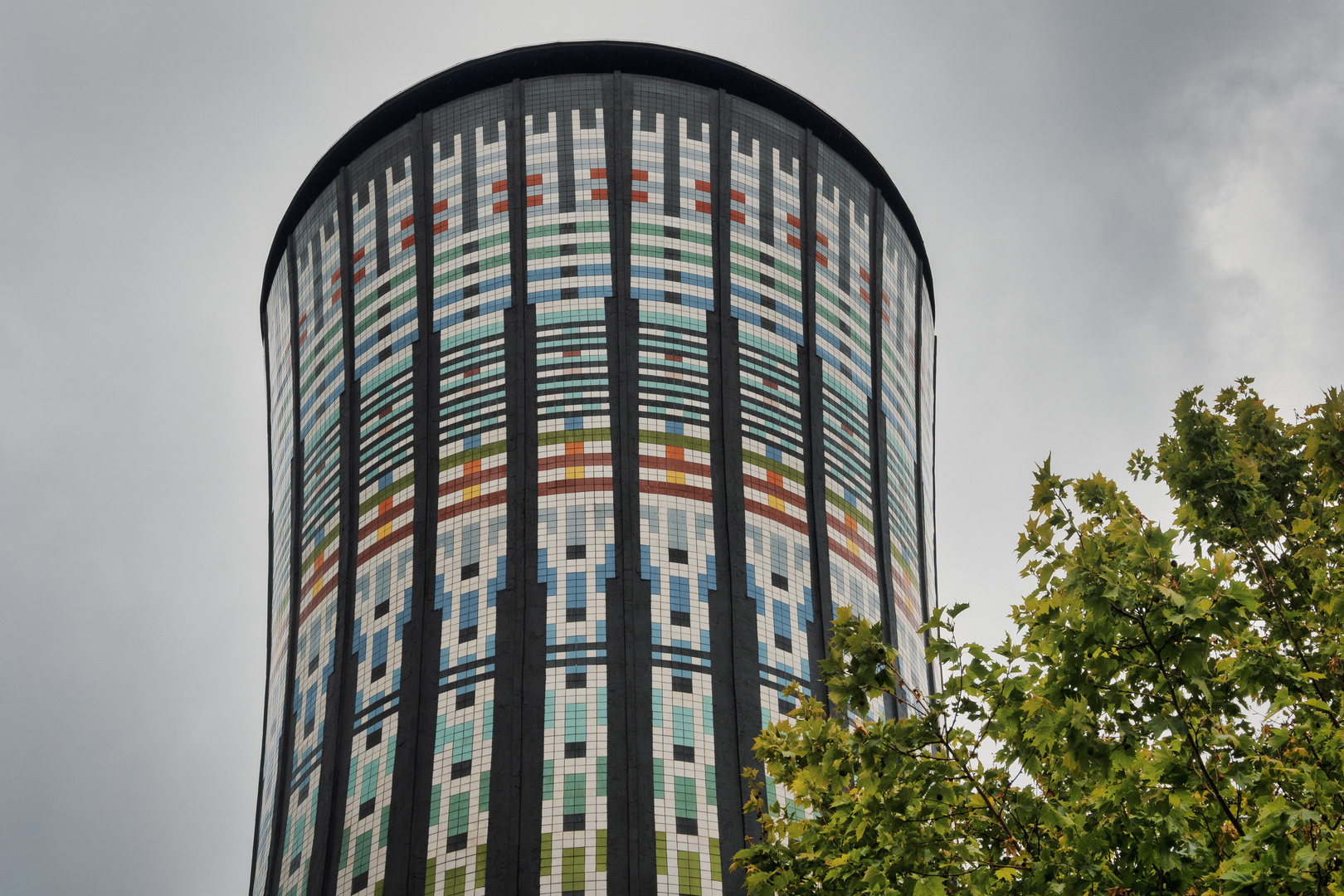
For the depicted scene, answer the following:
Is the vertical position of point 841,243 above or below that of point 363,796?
above

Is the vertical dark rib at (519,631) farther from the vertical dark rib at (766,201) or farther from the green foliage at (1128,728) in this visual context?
the green foliage at (1128,728)

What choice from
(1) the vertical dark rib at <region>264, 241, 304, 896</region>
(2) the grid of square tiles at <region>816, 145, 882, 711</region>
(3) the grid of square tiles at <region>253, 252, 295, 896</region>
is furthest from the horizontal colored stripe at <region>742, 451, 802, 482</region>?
(3) the grid of square tiles at <region>253, 252, 295, 896</region>

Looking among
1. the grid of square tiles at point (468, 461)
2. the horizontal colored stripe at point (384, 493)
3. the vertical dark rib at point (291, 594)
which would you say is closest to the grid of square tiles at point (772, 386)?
the grid of square tiles at point (468, 461)

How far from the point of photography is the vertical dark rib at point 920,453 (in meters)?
53.2

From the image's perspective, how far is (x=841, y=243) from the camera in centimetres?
5441

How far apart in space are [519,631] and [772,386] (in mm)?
13053

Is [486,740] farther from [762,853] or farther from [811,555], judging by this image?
[762,853]

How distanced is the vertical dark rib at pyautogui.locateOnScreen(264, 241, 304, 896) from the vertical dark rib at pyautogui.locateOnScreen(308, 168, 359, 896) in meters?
3.10

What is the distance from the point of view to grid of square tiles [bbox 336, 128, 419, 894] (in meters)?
43.1

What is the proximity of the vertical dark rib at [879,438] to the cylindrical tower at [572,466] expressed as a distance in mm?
137

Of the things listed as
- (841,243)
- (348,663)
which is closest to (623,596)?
(348,663)

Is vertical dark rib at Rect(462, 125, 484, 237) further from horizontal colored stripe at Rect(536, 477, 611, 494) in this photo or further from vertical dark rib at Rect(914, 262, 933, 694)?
vertical dark rib at Rect(914, 262, 933, 694)

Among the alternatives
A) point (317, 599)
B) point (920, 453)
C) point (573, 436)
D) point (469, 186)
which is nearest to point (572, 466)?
point (573, 436)

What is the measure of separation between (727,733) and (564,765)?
17.1 ft
